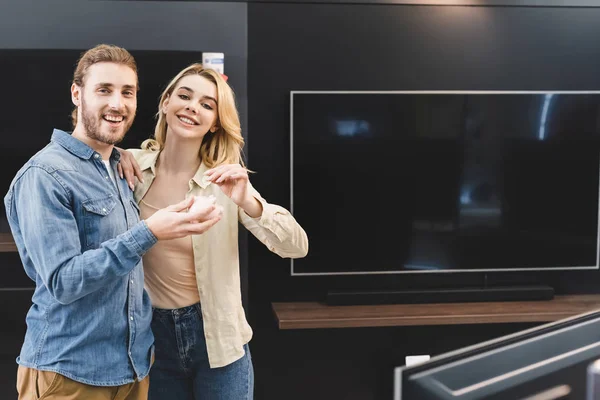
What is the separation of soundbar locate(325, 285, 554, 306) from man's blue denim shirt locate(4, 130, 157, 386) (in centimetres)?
148

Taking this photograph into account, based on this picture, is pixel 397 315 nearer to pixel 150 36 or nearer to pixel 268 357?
pixel 268 357

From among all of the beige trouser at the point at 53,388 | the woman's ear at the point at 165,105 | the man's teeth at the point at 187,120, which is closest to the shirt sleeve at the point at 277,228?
the man's teeth at the point at 187,120

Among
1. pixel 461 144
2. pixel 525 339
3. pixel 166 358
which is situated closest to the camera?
pixel 525 339

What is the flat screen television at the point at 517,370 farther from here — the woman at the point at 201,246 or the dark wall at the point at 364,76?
the dark wall at the point at 364,76

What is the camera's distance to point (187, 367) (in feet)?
6.34

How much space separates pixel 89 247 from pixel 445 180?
198cm

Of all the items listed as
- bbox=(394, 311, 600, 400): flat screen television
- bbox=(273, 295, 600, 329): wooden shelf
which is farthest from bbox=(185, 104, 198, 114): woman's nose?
bbox=(394, 311, 600, 400): flat screen television

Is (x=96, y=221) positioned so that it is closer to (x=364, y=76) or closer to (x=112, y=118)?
(x=112, y=118)

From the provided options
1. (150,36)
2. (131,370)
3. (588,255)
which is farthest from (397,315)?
(150,36)

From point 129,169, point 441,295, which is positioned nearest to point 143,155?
point 129,169

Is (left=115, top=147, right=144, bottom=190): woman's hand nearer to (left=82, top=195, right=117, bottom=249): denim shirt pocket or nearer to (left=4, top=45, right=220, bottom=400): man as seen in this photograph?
(left=4, top=45, right=220, bottom=400): man

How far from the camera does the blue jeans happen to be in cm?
188

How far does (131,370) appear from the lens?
1.68 m

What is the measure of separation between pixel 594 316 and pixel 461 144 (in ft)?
7.60
